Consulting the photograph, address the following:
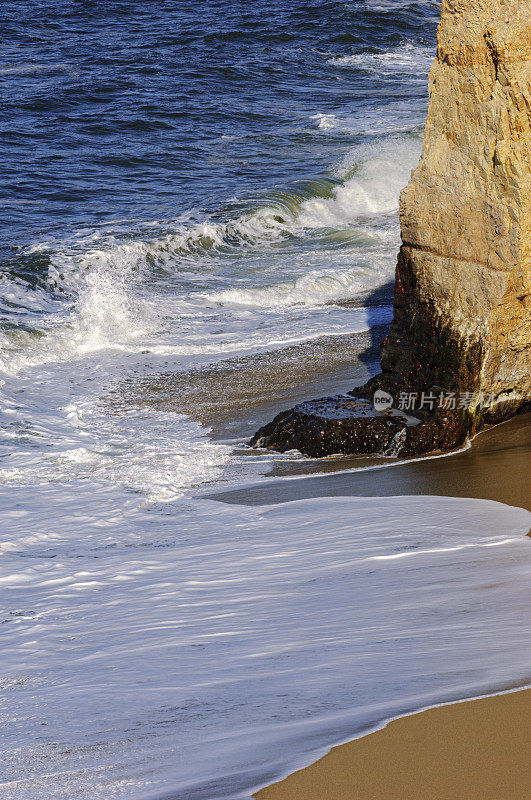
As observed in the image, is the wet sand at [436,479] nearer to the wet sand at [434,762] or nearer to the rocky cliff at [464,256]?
the rocky cliff at [464,256]

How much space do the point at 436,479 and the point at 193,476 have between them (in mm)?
1436

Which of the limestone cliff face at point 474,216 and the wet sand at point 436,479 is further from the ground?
the limestone cliff face at point 474,216

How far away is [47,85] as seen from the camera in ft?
60.8

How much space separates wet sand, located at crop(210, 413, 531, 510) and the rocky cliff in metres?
0.22

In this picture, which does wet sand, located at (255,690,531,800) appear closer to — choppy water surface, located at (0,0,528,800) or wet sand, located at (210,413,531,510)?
choppy water surface, located at (0,0,528,800)

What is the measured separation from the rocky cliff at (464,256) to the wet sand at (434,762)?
3.17m

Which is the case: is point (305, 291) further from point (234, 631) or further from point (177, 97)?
point (177, 97)

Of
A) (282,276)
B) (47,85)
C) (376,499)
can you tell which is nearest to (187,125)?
(47,85)

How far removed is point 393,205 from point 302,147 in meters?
3.33

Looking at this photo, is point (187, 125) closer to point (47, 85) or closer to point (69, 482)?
point (47, 85)

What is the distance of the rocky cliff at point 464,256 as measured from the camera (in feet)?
16.3

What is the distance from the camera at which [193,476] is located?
514 centimetres

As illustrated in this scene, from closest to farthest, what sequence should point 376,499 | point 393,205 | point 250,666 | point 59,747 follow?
1. point 59,747
2. point 250,666
3. point 376,499
4. point 393,205

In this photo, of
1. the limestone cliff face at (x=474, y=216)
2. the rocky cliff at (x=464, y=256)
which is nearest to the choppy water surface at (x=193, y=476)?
the rocky cliff at (x=464, y=256)
